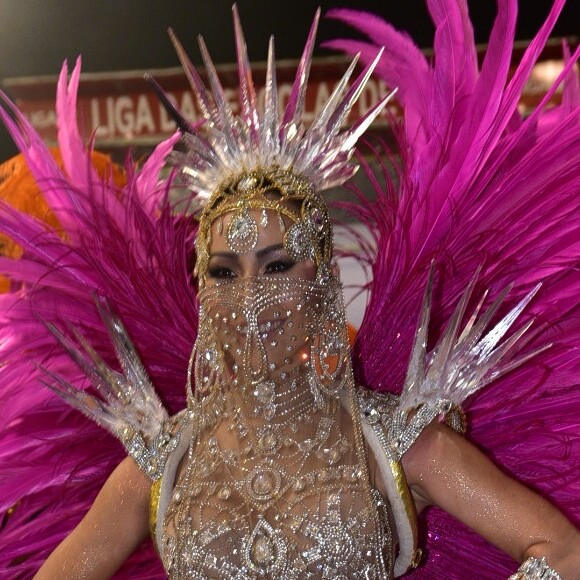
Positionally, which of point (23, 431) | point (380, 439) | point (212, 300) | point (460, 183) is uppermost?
point (460, 183)

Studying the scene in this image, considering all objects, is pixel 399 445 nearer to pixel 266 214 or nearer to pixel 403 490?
pixel 403 490

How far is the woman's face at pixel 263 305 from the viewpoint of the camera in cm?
174

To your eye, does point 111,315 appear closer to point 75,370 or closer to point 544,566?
point 75,370

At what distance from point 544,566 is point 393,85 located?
36.9 inches

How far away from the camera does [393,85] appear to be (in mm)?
2076

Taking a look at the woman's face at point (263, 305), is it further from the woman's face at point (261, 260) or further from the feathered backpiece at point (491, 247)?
the feathered backpiece at point (491, 247)

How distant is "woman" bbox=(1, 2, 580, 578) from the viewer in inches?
66.9

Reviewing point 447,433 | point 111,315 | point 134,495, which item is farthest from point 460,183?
point 134,495

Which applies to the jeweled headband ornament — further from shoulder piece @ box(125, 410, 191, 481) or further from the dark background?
the dark background

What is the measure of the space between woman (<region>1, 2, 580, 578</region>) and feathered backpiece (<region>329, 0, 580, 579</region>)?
0.17m

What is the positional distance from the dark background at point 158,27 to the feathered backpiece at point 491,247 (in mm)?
1000

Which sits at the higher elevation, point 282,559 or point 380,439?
point 380,439

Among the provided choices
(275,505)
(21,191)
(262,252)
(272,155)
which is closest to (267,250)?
(262,252)

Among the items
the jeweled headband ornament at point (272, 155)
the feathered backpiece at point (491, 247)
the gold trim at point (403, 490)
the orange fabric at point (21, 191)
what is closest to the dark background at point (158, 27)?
the orange fabric at point (21, 191)
